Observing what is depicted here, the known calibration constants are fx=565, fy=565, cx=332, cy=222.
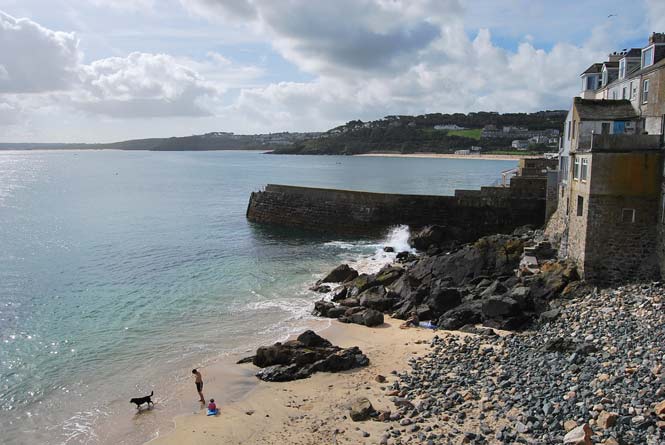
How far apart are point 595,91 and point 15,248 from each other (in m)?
35.9

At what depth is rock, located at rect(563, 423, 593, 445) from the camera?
9.46 m

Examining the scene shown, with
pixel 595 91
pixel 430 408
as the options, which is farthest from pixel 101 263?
pixel 595 91

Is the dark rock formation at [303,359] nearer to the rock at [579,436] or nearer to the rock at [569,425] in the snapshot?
the rock at [569,425]

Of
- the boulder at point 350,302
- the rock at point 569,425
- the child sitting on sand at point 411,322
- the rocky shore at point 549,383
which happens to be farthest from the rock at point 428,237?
the rock at point 569,425

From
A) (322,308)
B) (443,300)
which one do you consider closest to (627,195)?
(443,300)

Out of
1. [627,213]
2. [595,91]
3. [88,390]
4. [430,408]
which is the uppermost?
[595,91]

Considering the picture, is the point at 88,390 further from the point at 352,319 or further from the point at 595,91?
the point at 595,91

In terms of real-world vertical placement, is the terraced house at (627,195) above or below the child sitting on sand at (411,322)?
above

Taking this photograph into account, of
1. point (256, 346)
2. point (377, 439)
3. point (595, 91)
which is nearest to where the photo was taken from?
point (377, 439)

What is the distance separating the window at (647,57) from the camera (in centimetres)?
2108

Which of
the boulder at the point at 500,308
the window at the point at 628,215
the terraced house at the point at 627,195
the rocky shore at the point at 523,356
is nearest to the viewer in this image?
the rocky shore at the point at 523,356

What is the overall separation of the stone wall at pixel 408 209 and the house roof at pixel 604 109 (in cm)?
1339

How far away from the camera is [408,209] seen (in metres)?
39.3

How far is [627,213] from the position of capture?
19047 millimetres
